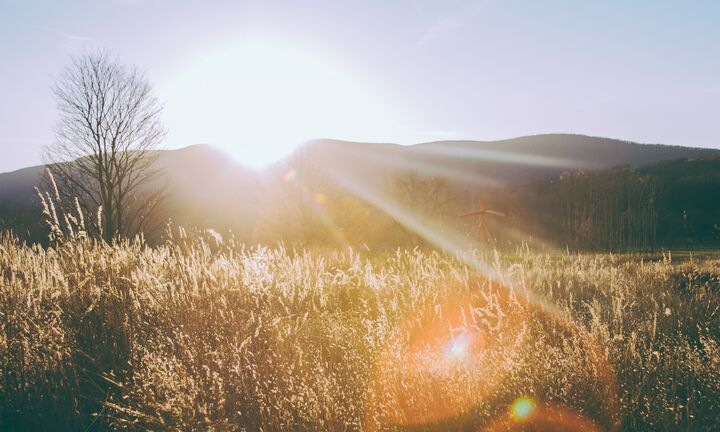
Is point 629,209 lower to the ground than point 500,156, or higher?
lower

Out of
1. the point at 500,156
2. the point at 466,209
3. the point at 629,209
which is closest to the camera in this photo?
the point at 629,209

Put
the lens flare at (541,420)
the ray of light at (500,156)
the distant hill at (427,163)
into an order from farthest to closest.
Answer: the ray of light at (500,156) < the distant hill at (427,163) < the lens flare at (541,420)

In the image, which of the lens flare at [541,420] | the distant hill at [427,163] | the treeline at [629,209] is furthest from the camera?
the distant hill at [427,163]

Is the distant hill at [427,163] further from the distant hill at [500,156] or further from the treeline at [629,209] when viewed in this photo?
the treeline at [629,209]

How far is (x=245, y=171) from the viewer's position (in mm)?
68688

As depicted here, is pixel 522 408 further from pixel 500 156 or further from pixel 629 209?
pixel 500 156

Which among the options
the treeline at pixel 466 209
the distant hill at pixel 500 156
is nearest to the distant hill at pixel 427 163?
the distant hill at pixel 500 156

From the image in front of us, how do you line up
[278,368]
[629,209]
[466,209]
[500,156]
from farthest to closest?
[500,156] → [466,209] → [629,209] → [278,368]

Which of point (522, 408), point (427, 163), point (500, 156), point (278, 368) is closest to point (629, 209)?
point (522, 408)

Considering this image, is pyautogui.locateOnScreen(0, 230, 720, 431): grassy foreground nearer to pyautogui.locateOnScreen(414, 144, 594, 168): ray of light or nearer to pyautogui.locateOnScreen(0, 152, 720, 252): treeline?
pyautogui.locateOnScreen(0, 152, 720, 252): treeline

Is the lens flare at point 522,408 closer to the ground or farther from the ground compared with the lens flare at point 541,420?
farther from the ground

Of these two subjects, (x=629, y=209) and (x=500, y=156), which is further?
(x=500, y=156)

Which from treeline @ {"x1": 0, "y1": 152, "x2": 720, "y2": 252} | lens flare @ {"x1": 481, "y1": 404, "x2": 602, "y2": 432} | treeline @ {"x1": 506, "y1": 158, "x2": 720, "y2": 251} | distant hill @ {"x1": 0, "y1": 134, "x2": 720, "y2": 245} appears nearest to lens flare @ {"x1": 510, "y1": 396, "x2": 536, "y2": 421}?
lens flare @ {"x1": 481, "y1": 404, "x2": 602, "y2": 432}

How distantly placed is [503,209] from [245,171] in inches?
1691
